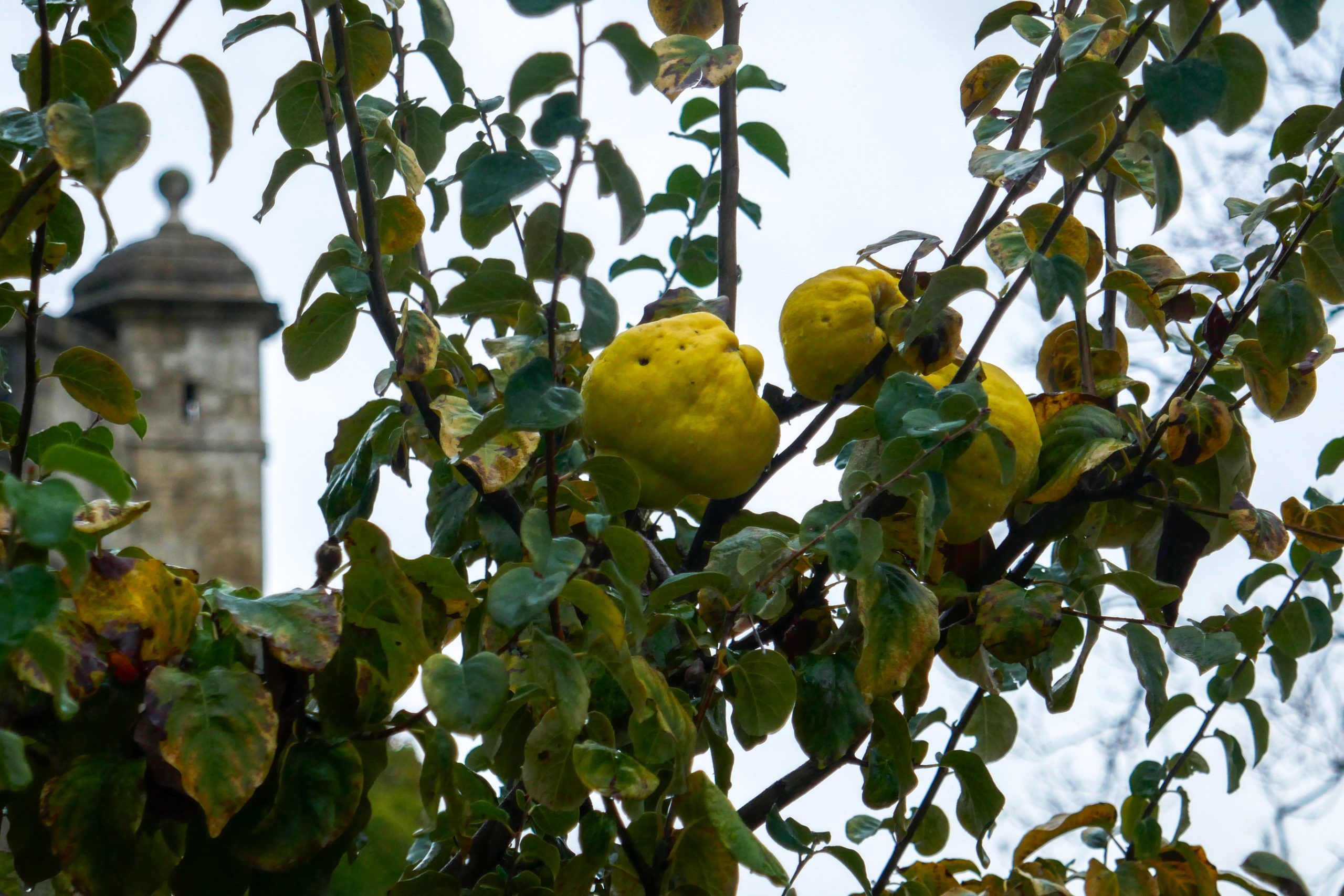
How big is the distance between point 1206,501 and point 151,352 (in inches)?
186

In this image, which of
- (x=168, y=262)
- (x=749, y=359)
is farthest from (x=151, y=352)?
(x=749, y=359)

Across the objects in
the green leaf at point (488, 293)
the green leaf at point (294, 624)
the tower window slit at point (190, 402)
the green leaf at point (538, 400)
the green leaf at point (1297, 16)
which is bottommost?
the green leaf at point (294, 624)

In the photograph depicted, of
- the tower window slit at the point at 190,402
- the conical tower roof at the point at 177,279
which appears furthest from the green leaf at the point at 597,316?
the tower window slit at the point at 190,402

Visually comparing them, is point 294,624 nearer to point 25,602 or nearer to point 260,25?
point 25,602

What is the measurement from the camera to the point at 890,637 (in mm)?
639

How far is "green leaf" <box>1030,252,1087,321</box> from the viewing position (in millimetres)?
639

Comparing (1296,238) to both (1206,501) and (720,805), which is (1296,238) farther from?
(720,805)

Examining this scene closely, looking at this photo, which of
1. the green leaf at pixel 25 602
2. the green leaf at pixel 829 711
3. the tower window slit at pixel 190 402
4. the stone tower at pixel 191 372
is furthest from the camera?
the tower window slit at pixel 190 402

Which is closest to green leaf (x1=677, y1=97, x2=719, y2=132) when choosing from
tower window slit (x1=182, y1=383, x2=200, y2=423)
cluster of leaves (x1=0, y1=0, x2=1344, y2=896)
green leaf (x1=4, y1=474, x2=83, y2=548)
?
cluster of leaves (x1=0, y1=0, x2=1344, y2=896)

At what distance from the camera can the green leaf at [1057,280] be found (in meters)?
0.64

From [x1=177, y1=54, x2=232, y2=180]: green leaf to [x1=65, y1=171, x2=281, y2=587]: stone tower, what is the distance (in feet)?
14.2

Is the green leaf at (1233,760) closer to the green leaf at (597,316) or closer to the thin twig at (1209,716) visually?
the thin twig at (1209,716)

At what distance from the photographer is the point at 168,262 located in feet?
16.4

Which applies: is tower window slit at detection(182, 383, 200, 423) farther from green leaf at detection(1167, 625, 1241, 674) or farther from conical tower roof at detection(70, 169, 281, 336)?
green leaf at detection(1167, 625, 1241, 674)
